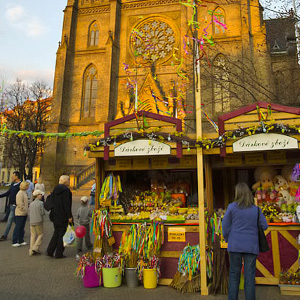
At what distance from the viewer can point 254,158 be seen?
5.04 metres

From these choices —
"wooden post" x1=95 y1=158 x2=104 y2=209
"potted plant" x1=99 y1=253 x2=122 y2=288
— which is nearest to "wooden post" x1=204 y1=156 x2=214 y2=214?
"potted plant" x1=99 y1=253 x2=122 y2=288

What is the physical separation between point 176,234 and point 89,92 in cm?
2227

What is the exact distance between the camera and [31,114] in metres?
27.8

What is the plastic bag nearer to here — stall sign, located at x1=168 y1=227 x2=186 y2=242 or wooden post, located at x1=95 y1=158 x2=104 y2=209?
wooden post, located at x1=95 y1=158 x2=104 y2=209

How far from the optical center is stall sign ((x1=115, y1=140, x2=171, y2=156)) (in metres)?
4.79

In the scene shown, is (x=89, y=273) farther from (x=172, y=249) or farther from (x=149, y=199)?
(x=149, y=199)

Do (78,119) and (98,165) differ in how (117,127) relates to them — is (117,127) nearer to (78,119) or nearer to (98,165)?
(98,165)

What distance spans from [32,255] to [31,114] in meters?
23.8

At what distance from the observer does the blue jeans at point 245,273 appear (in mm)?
3344

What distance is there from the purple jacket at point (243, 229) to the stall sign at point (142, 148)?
1678 millimetres

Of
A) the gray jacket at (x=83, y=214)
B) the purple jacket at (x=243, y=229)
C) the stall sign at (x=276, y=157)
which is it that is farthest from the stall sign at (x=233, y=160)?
Result: the gray jacket at (x=83, y=214)

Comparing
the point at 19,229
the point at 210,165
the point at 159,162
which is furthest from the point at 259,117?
the point at 19,229

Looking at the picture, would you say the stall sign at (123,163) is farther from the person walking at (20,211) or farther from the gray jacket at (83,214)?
the person walking at (20,211)

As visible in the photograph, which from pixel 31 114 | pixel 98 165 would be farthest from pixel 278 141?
pixel 31 114
